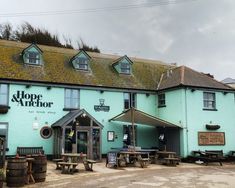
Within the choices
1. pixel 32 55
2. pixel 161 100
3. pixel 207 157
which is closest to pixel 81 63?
pixel 32 55

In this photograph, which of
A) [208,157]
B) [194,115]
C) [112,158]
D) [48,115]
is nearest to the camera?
[112,158]

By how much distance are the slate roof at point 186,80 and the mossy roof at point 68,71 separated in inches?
46.2

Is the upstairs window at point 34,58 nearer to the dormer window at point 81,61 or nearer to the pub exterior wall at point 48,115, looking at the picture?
the pub exterior wall at point 48,115

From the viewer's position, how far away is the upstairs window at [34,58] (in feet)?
80.4

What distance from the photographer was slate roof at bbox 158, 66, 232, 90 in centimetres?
2577

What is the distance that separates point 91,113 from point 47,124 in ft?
11.4

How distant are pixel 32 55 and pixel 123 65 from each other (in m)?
7.81

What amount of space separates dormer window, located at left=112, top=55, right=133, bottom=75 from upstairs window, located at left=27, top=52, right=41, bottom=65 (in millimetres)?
6804

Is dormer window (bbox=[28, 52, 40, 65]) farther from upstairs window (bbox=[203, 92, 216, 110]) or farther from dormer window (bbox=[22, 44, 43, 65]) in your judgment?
upstairs window (bbox=[203, 92, 216, 110])

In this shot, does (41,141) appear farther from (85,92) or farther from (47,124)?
(85,92)

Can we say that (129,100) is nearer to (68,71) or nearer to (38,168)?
(68,71)

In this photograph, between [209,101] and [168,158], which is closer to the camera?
[168,158]

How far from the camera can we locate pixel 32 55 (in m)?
24.6

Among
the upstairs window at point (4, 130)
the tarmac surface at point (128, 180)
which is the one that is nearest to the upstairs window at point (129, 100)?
the upstairs window at point (4, 130)
